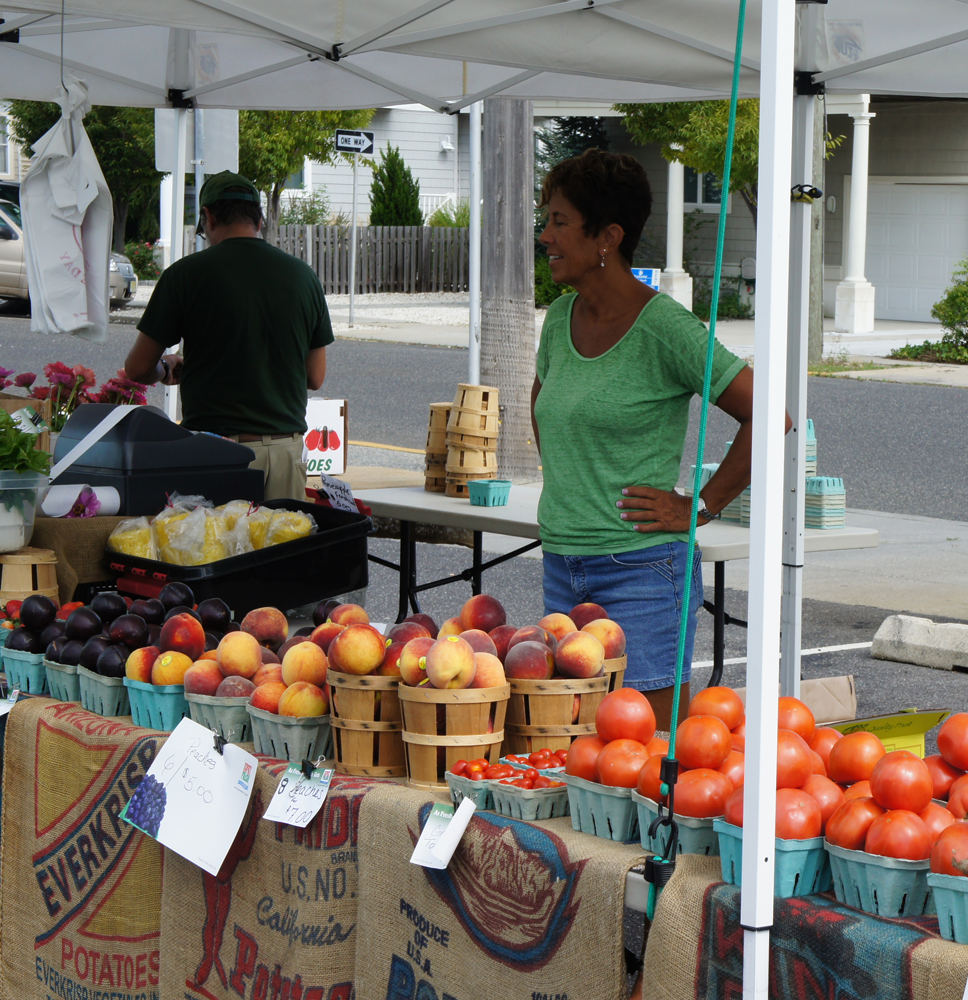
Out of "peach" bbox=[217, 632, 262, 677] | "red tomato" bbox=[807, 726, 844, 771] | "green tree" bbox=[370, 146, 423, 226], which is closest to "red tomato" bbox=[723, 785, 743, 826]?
"red tomato" bbox=[807, 726, 844, 771]

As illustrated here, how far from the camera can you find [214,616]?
2.89m

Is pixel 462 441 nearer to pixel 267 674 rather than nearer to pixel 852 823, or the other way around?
pixel 267 674

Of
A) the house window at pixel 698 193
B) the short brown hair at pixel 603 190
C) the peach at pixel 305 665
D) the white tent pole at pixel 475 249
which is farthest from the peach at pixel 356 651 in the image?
the house window at pixel 698 193

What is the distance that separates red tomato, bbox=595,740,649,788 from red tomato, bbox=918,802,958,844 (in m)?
0.40

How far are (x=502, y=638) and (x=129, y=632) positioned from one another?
32.6 inches

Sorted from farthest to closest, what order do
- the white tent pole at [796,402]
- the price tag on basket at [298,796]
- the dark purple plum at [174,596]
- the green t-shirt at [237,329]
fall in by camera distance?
the green t-shirt at [237,329], the white tent pole at [796,402], the dark purple plum at [174,596], the price tag on basket at [298,796]

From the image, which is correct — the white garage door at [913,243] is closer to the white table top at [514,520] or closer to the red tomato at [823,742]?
the white table top at [514,520]

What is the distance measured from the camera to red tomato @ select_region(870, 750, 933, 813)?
69.2 inches

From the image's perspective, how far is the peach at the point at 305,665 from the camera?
2.36 meters

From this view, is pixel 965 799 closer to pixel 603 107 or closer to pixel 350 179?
pixel 603 107

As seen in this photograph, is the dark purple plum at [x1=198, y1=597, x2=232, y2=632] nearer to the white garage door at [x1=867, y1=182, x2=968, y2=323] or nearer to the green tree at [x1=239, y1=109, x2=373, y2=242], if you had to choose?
the green tree at [x1=239, y1=109, x2=373, y2=242]

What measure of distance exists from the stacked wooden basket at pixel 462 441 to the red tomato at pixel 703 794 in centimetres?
358

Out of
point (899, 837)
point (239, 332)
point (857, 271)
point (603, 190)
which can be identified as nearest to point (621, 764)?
point (899, 837)

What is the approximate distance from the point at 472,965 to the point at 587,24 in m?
3.50
